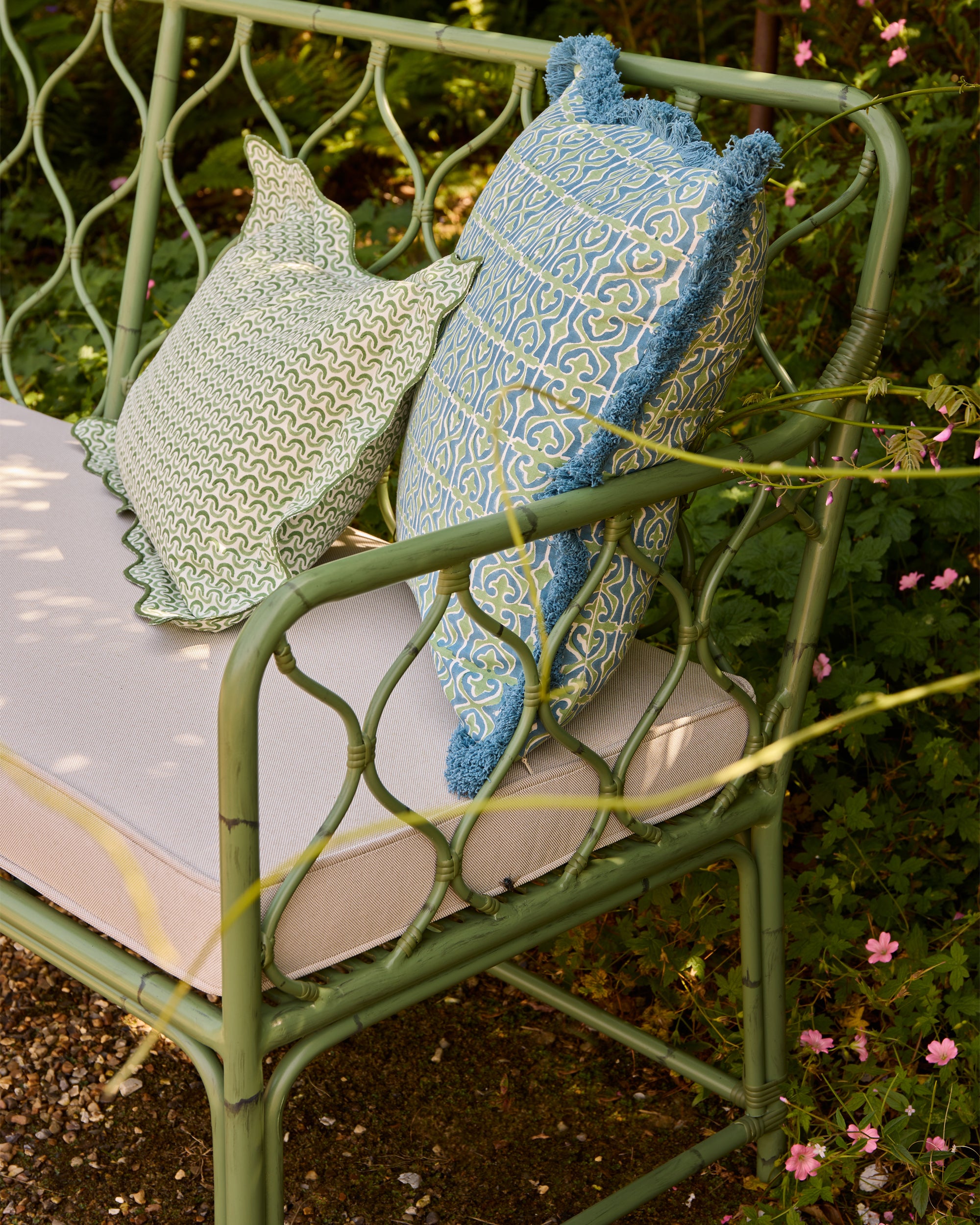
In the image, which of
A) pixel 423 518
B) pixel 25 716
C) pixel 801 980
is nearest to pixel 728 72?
pixel 423 518

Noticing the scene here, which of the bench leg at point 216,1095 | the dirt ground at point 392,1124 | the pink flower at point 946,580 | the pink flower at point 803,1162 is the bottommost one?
the dirt ground at point 392,1124

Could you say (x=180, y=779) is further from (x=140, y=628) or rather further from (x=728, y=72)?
(x=728, y=72)

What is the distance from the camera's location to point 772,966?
149cm

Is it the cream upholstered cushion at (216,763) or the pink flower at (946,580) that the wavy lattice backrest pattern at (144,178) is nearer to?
the cream upholstered cushion at (216,763)

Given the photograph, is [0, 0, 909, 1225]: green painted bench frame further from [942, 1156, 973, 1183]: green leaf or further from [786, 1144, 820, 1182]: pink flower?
[942, 1156, 973, 1183]: green leaf

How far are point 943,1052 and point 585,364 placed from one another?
89cm

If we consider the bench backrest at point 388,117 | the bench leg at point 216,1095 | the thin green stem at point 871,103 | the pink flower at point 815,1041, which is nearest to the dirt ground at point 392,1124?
the pink flower at point 815,1041

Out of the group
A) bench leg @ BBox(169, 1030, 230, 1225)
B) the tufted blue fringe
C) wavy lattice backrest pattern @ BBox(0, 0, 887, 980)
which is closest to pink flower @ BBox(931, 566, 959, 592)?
wavy lattice backrest pattern @ BBox(0, 0, 887, 980)

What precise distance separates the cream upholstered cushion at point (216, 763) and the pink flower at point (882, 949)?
0.39 metres

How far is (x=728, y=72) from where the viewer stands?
1.43 meters

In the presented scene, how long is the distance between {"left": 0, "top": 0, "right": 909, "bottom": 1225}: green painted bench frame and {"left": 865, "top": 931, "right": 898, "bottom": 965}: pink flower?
0.50ft

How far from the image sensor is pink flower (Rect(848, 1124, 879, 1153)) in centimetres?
138

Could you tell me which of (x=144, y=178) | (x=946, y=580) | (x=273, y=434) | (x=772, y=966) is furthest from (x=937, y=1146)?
(x=144, y=178)

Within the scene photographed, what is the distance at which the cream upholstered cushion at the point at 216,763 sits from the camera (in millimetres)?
1078
